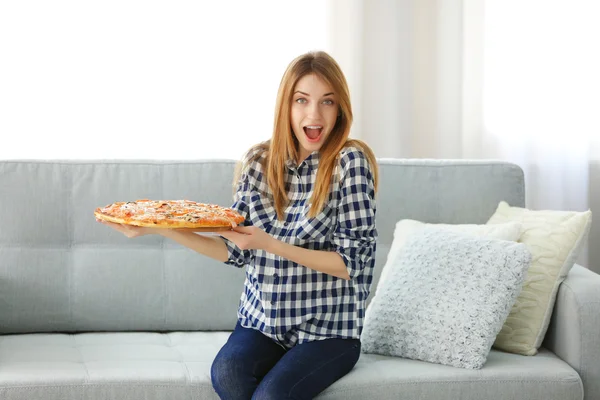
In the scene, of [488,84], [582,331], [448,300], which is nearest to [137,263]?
[448,300]

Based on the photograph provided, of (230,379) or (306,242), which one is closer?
(230,379)

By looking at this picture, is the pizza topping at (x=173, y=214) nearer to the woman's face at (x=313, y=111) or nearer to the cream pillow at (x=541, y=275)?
the woman's face at (x=313, y=111)

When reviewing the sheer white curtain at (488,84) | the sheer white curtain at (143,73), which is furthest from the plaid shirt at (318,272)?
the sheer white curtain at (488,84)

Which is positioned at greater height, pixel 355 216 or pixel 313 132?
pixel 313 132

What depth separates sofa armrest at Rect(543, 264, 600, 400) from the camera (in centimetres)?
228

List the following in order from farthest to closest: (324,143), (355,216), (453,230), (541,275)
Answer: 1. (453,230)
2. (541,275)
3. (324,143)
4. (355,216)

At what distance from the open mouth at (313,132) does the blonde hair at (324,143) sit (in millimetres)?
49

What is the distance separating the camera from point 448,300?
234 cm

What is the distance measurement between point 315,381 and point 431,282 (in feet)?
1.57

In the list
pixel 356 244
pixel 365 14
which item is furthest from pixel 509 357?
pixel 365 14

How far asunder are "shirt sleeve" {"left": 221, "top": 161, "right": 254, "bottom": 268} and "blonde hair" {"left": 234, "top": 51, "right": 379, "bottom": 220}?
0.06 meters

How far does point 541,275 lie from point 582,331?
20cm

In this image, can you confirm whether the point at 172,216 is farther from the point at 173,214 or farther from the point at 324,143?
the point at 324,143

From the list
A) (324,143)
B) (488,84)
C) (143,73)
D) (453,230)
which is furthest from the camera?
(488,84)
